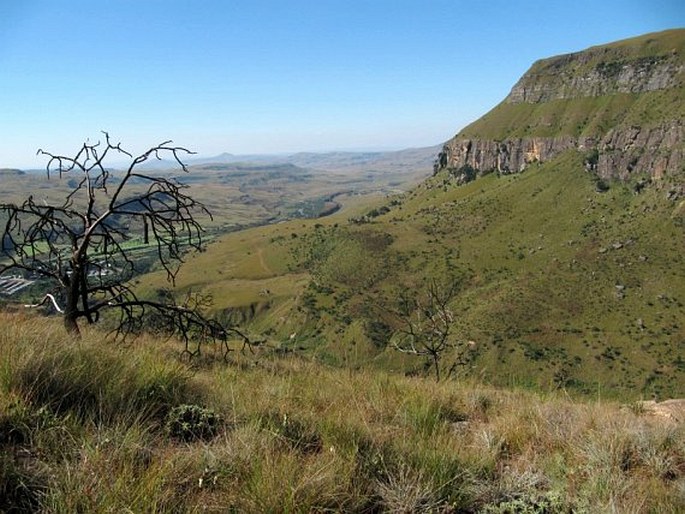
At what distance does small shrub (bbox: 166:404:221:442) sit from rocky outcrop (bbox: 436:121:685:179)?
398 feet

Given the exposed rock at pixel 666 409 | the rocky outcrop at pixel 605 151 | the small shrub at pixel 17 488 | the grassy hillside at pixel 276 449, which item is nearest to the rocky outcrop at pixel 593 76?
the rocky outcrop at pixel 605 151

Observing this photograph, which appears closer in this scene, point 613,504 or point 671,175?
point 613,504

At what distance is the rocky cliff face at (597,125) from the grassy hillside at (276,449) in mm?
119101

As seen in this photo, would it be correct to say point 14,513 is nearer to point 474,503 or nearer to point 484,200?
point 474,503

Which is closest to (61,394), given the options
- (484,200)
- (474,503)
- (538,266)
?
(474,503)

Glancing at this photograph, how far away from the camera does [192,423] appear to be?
331 cm

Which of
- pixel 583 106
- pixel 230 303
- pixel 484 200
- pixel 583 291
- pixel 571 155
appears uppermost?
pixel 583 106

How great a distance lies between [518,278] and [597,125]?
72.4 metres

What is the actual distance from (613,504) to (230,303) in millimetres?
109907

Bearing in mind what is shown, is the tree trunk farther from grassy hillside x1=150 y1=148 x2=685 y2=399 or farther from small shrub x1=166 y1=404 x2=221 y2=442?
grassy hillside x1=150 y1=148 x2=685 y2=399

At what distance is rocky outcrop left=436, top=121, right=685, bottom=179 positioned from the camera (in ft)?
338

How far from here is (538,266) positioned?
8725 centimetres

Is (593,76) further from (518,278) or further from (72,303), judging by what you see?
(72,303)

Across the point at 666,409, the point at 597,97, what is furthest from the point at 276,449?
the point at 597,97
